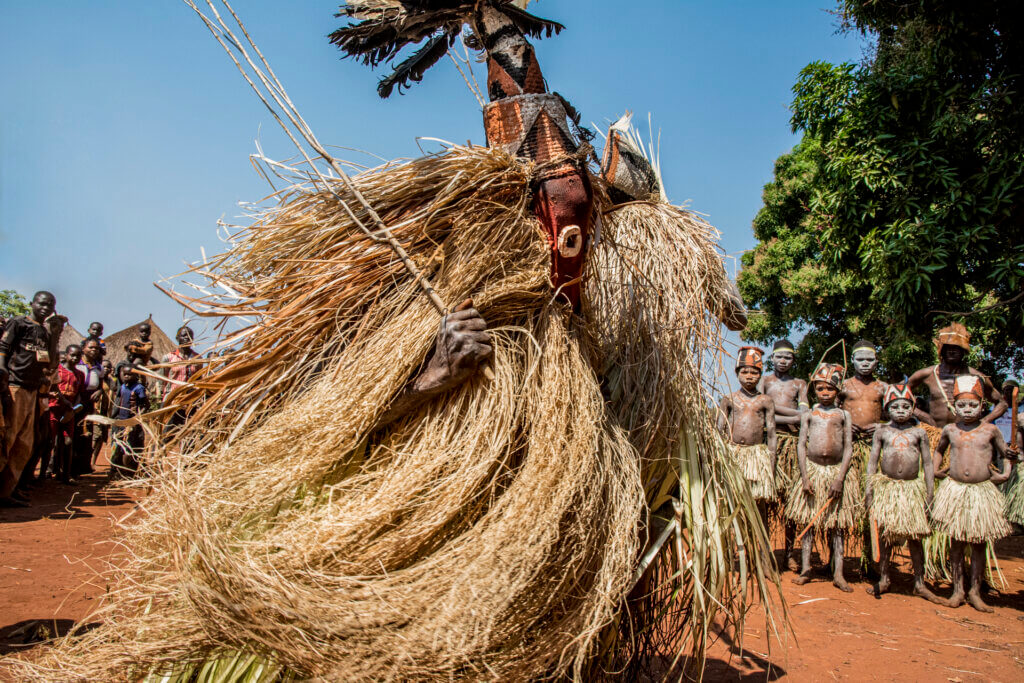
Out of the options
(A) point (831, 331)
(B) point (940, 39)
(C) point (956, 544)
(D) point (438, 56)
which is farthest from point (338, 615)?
(A) point (831, 331)

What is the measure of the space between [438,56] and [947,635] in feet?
18.6

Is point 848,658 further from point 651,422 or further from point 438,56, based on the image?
point 438,56

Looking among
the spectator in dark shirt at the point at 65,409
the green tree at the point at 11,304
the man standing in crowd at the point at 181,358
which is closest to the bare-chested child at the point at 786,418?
the man standing in crowd at the point at 181,358

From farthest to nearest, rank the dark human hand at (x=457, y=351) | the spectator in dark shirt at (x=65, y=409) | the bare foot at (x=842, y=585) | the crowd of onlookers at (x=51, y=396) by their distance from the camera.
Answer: the spectator in dark shirt at (x=65, y=409)
the crowd of onlookers at (x=51, y=396)
the bare foot at (x=842, y=585)
the dark human hand at (x=457, y=351)

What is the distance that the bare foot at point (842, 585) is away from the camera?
6.59m

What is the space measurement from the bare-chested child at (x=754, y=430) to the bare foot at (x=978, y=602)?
187cm

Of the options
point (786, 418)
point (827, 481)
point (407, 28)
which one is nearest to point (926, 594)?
point (827, 481)

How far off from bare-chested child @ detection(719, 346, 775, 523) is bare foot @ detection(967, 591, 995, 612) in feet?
6.12

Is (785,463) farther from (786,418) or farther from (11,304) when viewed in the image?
(11,304)

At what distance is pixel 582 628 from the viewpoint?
1.99 meters

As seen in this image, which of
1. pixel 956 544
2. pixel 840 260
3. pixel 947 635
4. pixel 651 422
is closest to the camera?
pixel 651 422

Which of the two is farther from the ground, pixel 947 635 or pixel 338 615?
pixel 338 615

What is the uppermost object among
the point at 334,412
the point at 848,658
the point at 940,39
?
the point at 940,39

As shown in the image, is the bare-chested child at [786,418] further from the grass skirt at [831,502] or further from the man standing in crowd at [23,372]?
the man standing in crowd at [23,372]
